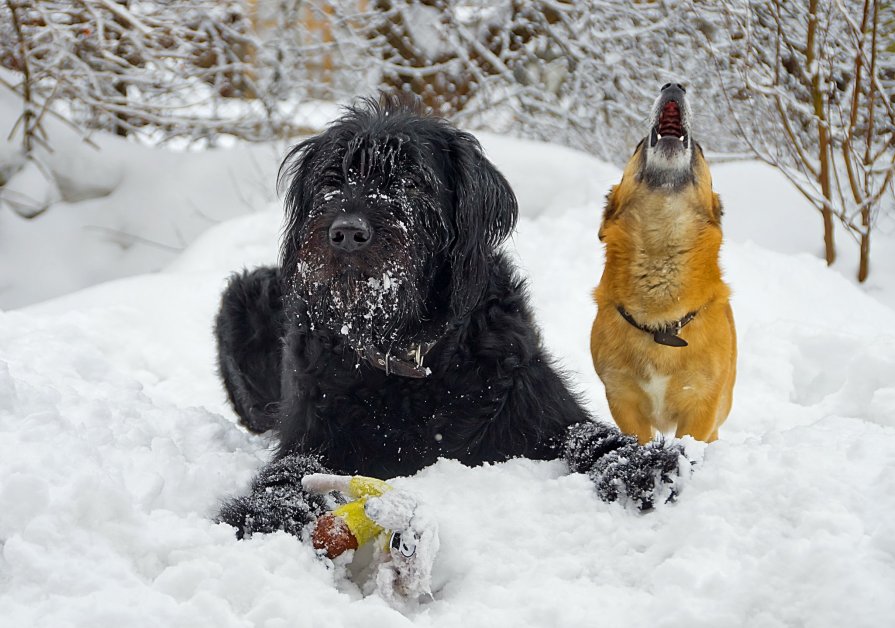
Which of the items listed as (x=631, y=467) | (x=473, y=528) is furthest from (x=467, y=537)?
(x=631, y=467)

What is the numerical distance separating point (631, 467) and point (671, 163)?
1.87 m

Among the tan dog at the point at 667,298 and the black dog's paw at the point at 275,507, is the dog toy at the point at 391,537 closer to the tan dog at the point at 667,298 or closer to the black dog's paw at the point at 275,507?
the black dog's paw at the point at 275,507

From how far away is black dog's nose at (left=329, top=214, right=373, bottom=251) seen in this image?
266 cm

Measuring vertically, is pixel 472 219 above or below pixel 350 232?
below

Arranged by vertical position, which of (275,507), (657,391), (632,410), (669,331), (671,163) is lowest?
(632,410)

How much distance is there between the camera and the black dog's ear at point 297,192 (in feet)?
10.3

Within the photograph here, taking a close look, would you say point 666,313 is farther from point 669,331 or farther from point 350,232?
point 350,232

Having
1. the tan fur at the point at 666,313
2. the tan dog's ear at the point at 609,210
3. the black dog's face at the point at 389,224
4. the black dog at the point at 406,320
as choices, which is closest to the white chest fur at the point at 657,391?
the tan fur at the point at 666,313

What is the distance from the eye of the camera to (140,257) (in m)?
9.36

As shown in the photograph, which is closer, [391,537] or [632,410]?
[391,537]

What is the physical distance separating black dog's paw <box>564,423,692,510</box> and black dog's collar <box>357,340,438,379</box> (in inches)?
Answer: 24.8

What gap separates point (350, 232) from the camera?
2676 mm

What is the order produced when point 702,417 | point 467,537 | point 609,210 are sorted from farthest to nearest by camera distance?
point 609,210 → point 702,417 → point 467,537

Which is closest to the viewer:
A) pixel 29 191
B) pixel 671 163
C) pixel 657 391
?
pixel 657 391
